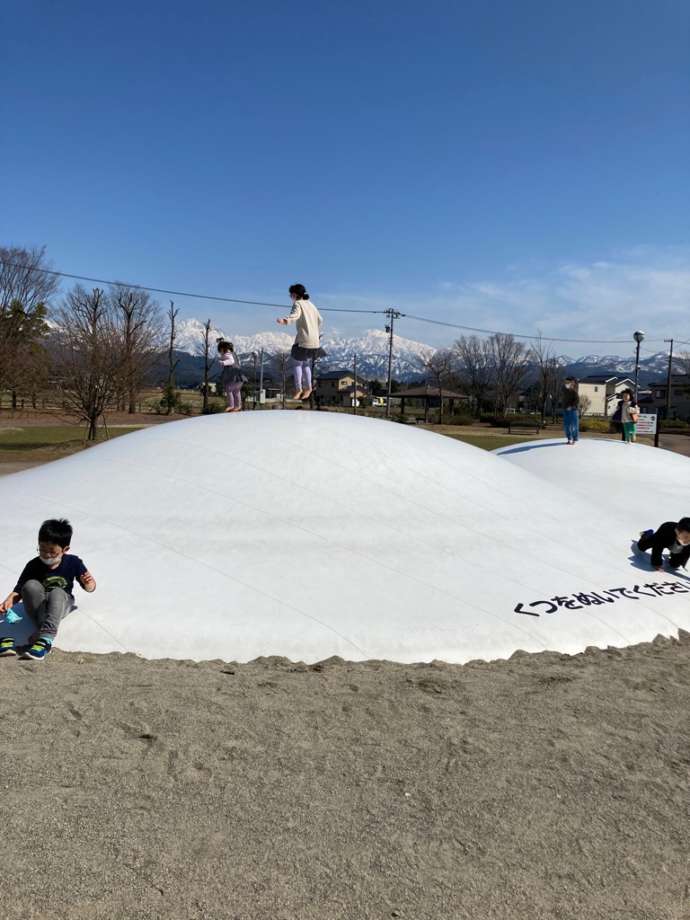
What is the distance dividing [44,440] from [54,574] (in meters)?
30.6

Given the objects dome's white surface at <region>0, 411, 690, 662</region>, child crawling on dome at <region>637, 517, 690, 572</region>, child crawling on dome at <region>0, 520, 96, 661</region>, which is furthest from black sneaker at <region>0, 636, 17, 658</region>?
child crawling on dome at <region>637, 517, 690, 572</region>

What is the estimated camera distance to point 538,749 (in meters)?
4.08

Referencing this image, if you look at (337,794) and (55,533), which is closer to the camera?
(337,794)

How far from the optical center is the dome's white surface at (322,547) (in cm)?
589

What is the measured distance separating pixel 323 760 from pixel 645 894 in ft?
5.69

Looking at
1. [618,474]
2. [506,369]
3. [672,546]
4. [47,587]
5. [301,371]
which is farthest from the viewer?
[506,369]

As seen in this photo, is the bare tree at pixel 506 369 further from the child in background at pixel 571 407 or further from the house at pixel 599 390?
the child in background at pixel 571 407

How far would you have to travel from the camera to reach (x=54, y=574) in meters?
5.52

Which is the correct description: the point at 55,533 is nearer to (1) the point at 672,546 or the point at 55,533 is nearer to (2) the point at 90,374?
(1) the point at 672,546

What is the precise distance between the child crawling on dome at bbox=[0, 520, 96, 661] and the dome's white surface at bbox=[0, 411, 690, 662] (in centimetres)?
34

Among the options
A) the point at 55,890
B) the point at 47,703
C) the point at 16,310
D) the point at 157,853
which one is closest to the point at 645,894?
the point at 157,853

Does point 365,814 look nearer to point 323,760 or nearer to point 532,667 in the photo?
point 323,760

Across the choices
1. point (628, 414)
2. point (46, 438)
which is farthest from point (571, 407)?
point (46, 438)

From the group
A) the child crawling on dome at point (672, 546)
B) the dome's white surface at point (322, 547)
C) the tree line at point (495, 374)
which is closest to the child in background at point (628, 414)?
the dome's white surface at point (322, 547)
